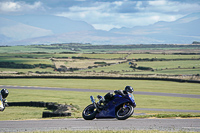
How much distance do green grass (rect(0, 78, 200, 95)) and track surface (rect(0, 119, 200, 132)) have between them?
3373cm

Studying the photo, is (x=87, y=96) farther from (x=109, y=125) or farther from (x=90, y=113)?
(x=109, y=125)

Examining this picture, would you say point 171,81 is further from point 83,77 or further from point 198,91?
point 83,77

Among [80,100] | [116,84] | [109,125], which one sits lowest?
[80,100]

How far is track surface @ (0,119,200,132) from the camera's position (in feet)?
53.0

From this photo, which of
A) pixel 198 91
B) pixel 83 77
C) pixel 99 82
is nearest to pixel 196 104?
pixel 198 91

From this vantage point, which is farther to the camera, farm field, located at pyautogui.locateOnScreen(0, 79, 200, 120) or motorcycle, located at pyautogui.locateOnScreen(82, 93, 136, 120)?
farm field, located at pyautogui.locateOnScreen(0, 79, 200, 120)

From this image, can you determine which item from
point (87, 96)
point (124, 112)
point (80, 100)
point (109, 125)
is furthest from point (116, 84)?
point (124, 112)

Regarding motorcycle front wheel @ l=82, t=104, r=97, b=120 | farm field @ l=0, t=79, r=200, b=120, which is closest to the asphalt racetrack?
motorcycle front wheel @ l=82, t=104, r=97, b=120

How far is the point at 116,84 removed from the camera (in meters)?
62.0

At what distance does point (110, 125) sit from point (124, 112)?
1.16 meters

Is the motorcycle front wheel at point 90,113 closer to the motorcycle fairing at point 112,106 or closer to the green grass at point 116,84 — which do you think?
the motorcycle fairing at point 112,106

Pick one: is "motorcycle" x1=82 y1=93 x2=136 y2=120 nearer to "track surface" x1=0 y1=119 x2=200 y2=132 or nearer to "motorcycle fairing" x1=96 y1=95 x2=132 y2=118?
"motorcycle fairing" x1=96 y1=95 x2=132 y2=118

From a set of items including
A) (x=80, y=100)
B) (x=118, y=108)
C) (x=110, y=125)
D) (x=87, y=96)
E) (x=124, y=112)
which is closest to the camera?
(x=124, y=112)

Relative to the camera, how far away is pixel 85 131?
15.1m
